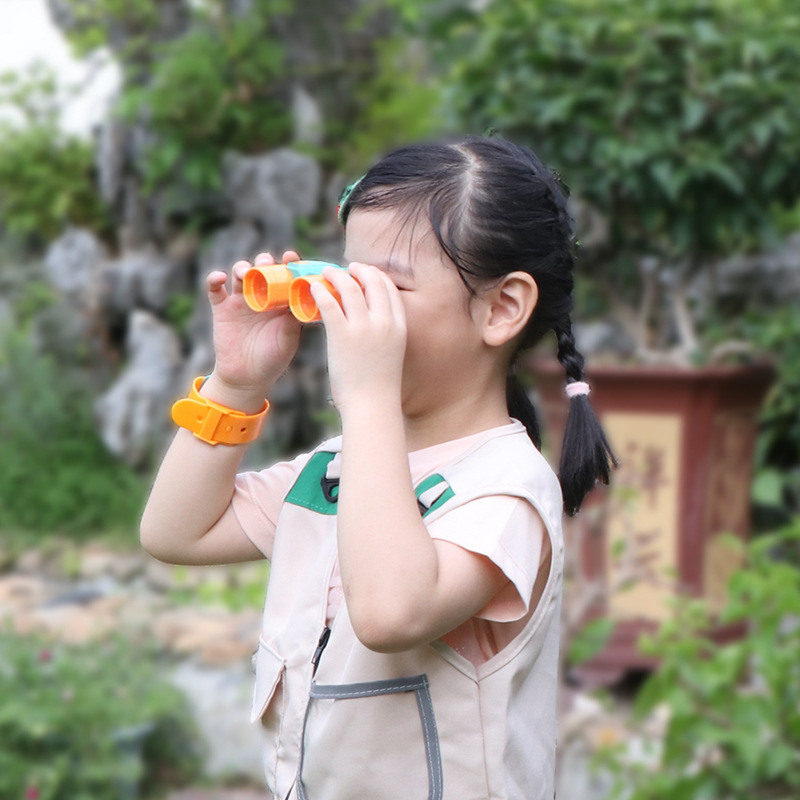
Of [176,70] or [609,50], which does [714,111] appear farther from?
[176,70]

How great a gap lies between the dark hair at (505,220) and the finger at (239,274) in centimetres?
13

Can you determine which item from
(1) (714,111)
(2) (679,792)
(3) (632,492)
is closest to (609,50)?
(1) (714,111)

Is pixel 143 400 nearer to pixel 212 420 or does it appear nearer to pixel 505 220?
pixel 212 420

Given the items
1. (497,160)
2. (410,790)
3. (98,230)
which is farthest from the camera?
(98,230)

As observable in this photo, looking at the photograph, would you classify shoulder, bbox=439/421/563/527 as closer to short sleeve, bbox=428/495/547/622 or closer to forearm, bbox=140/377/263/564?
short sleeve, bbox=428/495/547/622

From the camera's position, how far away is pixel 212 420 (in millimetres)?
1361

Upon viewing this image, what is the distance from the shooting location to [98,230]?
7.07 m

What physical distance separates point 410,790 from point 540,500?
33 centimetres

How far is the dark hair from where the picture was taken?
3.96ft

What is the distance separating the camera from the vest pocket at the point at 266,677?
1.25 metres

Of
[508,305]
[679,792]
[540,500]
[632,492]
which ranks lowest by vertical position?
[679,792]

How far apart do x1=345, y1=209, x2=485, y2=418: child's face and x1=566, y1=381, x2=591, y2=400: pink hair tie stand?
6.0 inches

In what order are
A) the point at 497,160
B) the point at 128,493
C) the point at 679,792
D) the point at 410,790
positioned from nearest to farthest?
1. the point at 410,790
2. the point at 497,160
3. the point at 679,792
4. the point at 128,493

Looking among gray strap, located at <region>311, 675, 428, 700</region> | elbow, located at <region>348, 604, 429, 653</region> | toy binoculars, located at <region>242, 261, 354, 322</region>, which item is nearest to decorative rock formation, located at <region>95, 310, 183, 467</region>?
toy binoculars, located at <region>242, 261, 354, 322</region>
